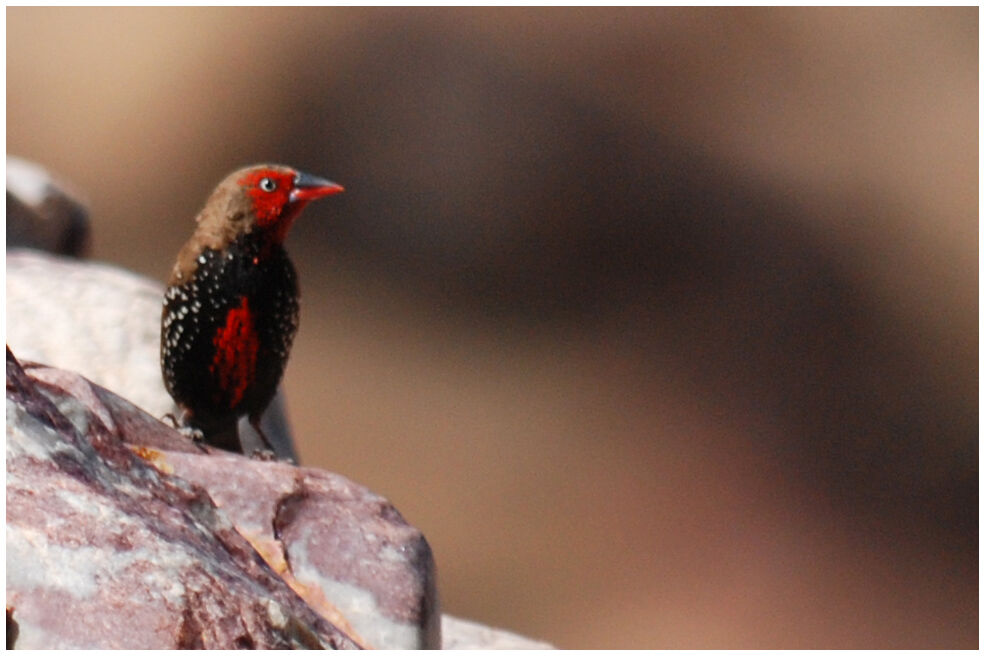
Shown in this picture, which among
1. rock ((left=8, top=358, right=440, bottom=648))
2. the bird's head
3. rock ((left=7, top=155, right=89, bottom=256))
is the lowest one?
rock ((left=8, top=358, right=440, bottom=648))

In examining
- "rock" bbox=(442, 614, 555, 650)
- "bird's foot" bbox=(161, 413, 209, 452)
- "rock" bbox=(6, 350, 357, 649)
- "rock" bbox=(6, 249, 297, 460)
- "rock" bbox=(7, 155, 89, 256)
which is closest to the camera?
"rock" bbox=(6, 350, 357, 649)

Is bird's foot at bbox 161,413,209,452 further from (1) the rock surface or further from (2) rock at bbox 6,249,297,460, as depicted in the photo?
(2) rock at bbox 6,249,297,460

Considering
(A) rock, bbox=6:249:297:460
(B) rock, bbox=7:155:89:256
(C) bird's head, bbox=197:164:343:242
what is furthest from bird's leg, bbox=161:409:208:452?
(B) rock, bbox=7:155:89:256

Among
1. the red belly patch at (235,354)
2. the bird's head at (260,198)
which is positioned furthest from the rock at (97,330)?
the bird's head at (260,198)

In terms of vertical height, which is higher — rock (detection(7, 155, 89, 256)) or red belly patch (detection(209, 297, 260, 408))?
rock (detection(7, 155, 89, 256))

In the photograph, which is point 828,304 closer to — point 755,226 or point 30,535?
point 755,226

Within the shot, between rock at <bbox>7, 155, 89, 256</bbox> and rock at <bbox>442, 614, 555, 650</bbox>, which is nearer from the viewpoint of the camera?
rock at <bbox>442, 614, 555, 650</bbox>
